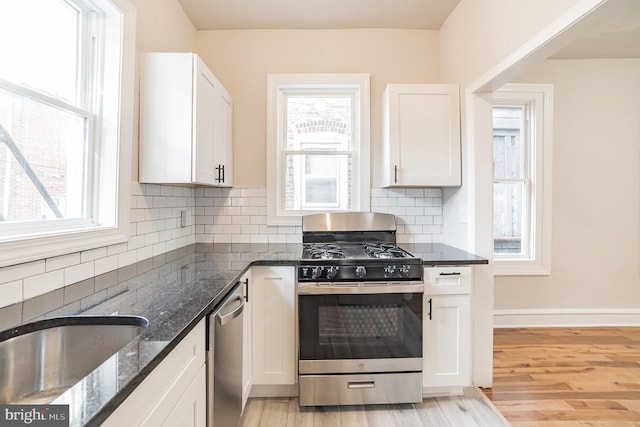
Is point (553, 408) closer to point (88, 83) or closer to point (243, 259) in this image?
point (243, 259)

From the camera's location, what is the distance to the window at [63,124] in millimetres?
1165

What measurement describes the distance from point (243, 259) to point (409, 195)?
1501 mm

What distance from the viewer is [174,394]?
0.93 m

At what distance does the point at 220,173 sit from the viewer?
2262 mm

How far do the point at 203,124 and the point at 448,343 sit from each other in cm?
208

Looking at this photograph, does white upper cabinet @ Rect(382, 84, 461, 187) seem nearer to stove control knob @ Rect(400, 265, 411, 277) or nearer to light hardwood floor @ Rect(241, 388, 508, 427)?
stove control knob @ Rect(400, 265, 411, 277)

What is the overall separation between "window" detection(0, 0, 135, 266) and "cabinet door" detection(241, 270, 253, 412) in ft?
2.38

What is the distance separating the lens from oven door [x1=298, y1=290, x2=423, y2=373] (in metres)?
1.84

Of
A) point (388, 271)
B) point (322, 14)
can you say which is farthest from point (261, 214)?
point (322, 14)

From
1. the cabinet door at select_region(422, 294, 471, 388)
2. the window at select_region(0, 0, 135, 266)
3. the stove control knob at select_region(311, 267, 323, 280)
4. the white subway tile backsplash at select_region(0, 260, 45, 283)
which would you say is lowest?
the cabinet door at select_region(422, 294, 471, 388)

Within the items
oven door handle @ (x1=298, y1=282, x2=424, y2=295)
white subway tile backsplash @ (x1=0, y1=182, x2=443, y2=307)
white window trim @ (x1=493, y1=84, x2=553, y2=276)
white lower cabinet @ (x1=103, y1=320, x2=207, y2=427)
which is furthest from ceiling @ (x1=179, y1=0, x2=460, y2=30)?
white lower cabinet @ (x1=103, y1=320, x2=207, y2=427)

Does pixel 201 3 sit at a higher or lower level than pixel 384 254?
higher

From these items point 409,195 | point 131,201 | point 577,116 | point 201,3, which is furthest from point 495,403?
point 201,3

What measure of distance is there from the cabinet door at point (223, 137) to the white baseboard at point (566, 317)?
293 centimetres
